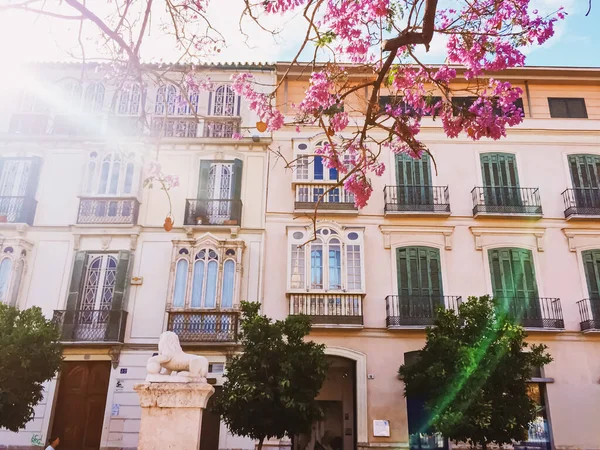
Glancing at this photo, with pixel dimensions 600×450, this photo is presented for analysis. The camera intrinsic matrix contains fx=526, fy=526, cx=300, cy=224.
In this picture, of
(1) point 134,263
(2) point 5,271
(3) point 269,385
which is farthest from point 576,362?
(2) point 5,271

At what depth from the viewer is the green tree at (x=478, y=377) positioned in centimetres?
1132

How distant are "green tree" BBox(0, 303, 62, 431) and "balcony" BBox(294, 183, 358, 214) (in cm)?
753

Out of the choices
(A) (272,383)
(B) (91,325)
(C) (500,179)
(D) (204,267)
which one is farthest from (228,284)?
(C) (500,179)

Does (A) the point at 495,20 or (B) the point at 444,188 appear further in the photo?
(B) the point at 444,188

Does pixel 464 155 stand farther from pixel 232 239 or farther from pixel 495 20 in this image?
pixel 495 20

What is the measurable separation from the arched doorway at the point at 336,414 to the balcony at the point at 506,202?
6300mm

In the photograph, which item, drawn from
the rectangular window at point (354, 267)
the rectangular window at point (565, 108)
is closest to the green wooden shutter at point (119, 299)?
the rectangular window at point (354, 267)

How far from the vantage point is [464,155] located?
16.8 metres

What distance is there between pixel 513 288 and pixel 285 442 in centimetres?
775

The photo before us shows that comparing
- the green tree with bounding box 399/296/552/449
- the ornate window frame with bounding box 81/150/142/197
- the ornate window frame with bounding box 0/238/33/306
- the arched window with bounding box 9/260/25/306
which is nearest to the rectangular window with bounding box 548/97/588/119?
the green tree with bounding box 399/296/552/449

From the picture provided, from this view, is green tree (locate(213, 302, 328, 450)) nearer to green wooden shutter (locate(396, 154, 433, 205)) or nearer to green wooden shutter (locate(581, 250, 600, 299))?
green wooden shutter (locate(396, 154, 433, 205))

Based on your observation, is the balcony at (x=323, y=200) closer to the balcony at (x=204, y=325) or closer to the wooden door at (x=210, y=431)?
the balcony at (x=204, y=325)

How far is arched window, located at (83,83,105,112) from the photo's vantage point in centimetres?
1719

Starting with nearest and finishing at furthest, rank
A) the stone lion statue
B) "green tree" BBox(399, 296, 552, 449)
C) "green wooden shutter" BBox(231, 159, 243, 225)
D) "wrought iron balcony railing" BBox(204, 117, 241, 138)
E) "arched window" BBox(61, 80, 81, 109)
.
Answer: the stone lion statue → "green tree" BBox(399, 296, 552, 449) → "green wooden shutter" BBox(231, 159, 243, 225) → "wrought iron balcony railing" BBox(204, 117, 241, 138) → "arched window" BBox(61, 80, 81, 109)
